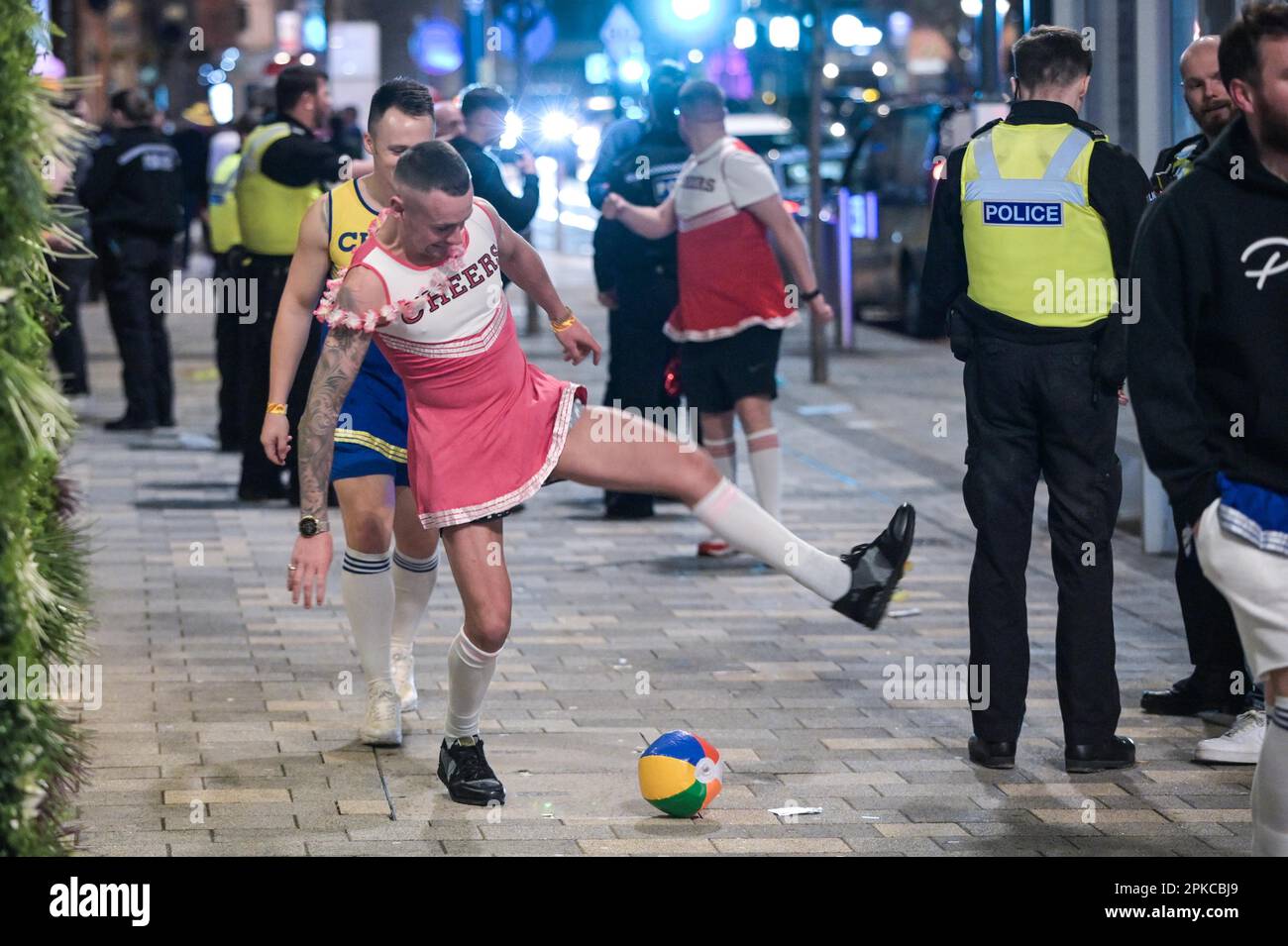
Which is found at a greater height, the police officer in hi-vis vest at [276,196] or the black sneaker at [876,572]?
the police officer in hi-vis vest at [276,196]

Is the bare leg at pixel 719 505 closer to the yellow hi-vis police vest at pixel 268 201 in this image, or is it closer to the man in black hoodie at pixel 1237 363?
the man in black hoodie at pixel 1237 363

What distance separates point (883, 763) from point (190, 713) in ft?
7.51

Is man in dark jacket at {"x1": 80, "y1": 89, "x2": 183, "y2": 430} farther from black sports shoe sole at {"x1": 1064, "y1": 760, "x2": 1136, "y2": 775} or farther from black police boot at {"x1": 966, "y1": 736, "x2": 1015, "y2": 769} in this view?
black sports shoe sole at {"x1": 1064, "y1": 760, "x2": 1136, "y2": 775}

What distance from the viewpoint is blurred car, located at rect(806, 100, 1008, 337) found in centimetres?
1919

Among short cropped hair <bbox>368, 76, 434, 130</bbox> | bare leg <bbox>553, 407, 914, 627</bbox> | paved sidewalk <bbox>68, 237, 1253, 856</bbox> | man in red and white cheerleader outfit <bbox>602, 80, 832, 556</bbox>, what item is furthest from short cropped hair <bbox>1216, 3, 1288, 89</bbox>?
man in red and white cheerleader outfit <bbox>602, 80, 832, 556</bbox>

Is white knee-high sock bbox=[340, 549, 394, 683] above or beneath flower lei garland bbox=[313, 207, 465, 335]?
beneath

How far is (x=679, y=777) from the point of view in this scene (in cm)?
552

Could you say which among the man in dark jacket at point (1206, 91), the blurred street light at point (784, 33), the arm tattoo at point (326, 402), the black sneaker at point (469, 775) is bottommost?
the black sneaker at point (469, 775)

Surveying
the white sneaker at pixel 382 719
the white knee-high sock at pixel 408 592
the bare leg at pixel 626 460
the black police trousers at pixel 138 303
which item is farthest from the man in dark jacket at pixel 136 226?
the bare leg at pixel 626 460

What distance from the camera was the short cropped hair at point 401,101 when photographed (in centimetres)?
622

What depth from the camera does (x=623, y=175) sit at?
1045 cm

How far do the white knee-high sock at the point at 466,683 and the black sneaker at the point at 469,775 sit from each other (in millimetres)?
38

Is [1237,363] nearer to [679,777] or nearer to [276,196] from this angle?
[679,777]

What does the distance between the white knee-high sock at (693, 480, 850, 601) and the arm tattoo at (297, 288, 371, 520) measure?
998 millimetres
